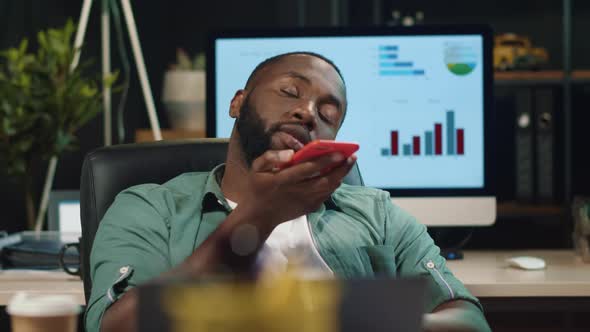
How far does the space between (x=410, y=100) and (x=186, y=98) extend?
140 cm

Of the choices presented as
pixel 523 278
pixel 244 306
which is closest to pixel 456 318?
pixel 523 278

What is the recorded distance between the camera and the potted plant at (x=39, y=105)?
2818mm

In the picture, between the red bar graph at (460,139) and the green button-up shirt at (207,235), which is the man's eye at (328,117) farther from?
the red bar graph at (460,139)

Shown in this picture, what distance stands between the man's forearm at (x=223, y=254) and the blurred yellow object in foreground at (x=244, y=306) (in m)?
0.44

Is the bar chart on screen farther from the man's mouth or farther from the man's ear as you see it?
the man's mouth

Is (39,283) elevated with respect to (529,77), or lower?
lower

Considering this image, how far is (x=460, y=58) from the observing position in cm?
205

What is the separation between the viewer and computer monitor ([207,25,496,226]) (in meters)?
2.05

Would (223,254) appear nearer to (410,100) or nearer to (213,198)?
(213,198)

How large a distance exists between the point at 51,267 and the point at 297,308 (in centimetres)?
143

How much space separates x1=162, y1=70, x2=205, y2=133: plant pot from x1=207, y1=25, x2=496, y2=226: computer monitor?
1.22 m

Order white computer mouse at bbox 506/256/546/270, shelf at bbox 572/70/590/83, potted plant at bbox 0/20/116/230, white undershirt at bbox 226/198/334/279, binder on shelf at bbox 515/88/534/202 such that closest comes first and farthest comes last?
white undershirt at bbox 226/198/334/279 < white computer mouse at bbox 506/256/546/270 < binder on shelf at bbox 515/88/534/202 < potted plant at bbox 0/20/116/230 < shelf at bbox 572/70/590/83

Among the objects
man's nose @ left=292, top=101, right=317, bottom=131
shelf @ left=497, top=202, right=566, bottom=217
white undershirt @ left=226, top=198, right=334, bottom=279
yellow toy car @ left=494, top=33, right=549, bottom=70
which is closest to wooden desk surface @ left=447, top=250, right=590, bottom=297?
white undershirt @ left=226, top=198, right=334, bottom=279

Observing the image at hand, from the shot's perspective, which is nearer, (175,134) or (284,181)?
(284,181)
